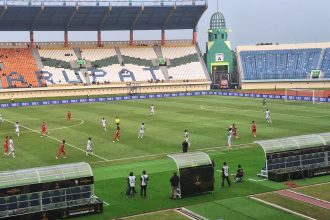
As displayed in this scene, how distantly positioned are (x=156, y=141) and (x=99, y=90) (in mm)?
56776

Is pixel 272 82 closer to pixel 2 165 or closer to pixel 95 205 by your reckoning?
pixel 2 165

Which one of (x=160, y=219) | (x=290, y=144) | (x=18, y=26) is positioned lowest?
(x=160, y=219)

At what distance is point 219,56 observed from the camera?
4355 inches

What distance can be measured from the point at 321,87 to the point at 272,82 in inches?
395

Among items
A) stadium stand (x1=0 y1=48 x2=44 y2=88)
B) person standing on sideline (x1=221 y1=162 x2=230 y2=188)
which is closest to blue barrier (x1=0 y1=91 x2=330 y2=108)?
stadium stand (x1=0 y1=48 x2=44 y2=88)

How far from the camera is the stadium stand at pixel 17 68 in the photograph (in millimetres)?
89062

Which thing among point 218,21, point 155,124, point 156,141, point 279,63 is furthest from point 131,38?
point 156,141

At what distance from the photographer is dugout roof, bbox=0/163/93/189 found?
65.1ft

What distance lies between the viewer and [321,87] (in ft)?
327

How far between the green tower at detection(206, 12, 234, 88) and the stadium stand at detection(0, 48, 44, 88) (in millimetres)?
39677

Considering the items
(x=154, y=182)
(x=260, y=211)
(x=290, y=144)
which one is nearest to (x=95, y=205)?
(x=154, y=182)

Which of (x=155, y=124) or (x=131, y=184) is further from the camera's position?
(x=155, y=124)

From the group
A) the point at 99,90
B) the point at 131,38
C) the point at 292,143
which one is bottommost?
the point at 292,143

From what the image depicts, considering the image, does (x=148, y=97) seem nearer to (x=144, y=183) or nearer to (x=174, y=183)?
(x=144, y=183)
